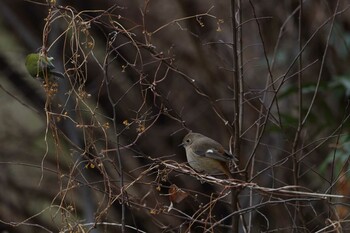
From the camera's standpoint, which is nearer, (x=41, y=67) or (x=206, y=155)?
(x=41, y=67)

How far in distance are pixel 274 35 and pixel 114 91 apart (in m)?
1.39

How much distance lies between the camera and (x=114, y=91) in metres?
6.95

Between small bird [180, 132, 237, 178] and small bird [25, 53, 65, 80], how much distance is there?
33.3 inches

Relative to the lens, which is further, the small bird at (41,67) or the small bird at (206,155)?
the small bird at (206,155)

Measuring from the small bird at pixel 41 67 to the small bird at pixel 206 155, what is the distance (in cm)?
84

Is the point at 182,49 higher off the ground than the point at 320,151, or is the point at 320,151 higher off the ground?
the point at 182,49

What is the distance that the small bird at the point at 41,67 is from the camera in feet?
11.0

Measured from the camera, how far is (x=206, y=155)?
406 centimetres

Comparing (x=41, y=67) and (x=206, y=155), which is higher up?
(x=41, y=67)

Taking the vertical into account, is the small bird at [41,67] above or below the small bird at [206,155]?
above

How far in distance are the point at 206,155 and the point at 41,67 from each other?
1.04 m

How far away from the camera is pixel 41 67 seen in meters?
3.38

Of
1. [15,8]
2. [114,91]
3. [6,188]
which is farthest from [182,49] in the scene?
[6,188]

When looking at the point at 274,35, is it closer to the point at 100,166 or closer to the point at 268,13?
the point at 268,13
